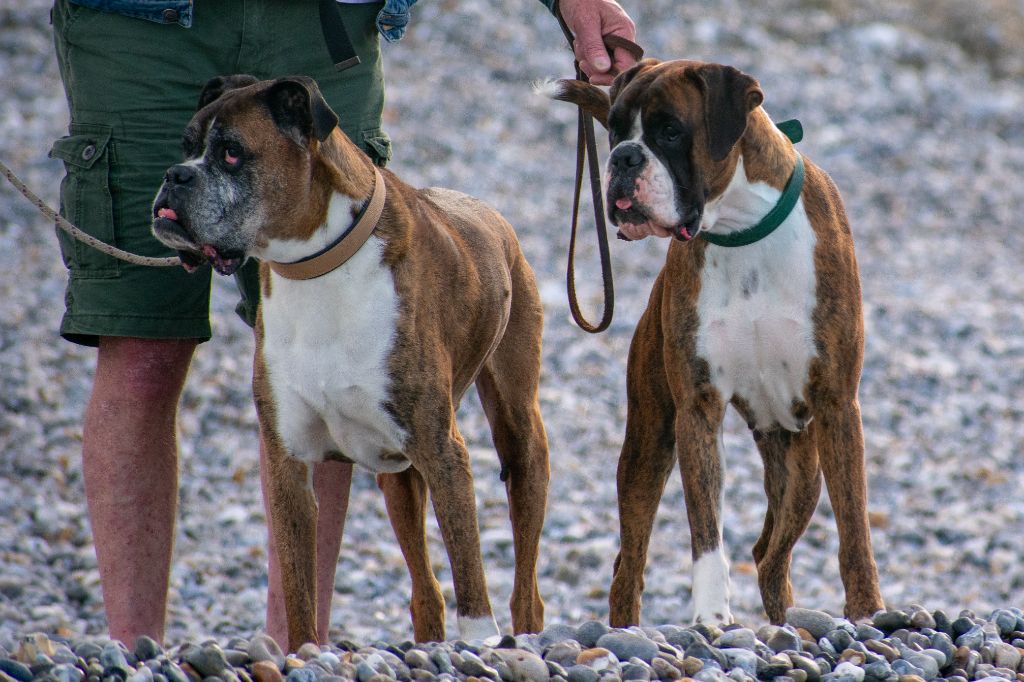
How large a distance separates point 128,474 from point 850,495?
7.00 ft

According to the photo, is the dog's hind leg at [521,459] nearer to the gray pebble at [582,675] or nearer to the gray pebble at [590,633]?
the gray pebble at [590,633]

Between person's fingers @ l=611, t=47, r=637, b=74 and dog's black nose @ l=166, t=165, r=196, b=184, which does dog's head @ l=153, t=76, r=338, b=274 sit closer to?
dog's black nose @ l=166, t=165, r=196, b=184

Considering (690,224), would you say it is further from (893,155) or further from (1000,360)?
(893,155)

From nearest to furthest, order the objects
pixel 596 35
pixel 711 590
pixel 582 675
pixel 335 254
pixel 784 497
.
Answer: pixel 582 675, pixel 335 254, pixel 711 590, pixel 596 35, pixel 784 497

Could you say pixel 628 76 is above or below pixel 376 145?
above

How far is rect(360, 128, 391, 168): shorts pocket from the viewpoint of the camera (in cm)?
459

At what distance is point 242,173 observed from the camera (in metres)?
3.83

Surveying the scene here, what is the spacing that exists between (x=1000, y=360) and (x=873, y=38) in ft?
20.9

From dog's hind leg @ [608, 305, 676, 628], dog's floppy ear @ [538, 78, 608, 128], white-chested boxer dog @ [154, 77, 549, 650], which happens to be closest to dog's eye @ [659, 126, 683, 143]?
dog's floppy ear @ [538, 78, 608, 128]

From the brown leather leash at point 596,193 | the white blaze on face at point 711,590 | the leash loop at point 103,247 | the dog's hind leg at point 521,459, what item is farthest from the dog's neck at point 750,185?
the leash loop at point 103,247

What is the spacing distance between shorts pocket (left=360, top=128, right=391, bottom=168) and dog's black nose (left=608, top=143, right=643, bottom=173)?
0.86 m

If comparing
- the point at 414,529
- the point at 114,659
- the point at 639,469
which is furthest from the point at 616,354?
the point at 114,659

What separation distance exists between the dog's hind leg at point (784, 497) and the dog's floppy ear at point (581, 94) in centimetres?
113

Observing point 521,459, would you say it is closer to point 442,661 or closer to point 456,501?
point 456,501
